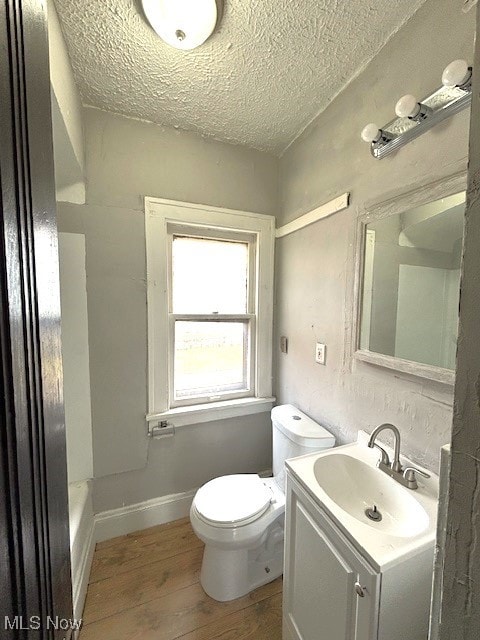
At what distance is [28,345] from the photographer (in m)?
0.38

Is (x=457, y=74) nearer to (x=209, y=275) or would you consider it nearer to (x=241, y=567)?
(x=209, y=275)

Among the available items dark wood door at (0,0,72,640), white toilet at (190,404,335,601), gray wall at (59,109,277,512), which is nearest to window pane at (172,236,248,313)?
gray wall at (59,109,277,512)

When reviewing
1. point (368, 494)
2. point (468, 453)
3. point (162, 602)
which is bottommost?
point (162, 602)

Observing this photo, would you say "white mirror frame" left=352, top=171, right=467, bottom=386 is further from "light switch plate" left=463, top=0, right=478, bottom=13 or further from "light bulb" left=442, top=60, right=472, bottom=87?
"light switch plate" left=463, top=0, right=478, bottom=13

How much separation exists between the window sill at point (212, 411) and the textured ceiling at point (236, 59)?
1.71m

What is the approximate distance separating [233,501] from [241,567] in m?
0.29

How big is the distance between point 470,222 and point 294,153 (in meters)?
1.64

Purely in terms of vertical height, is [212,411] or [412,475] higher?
[412,475]

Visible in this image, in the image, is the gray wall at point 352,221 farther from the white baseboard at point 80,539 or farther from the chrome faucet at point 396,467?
the white baseboard at point 80,539

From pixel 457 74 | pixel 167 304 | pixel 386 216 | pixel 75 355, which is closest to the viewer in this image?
pixel 457 74

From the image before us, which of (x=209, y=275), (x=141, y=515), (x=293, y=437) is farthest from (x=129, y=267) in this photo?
(x=141, y=515)

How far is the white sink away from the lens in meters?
0.72

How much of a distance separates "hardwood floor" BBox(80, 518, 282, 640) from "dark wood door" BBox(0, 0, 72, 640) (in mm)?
999

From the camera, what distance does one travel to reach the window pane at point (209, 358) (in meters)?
1.74
